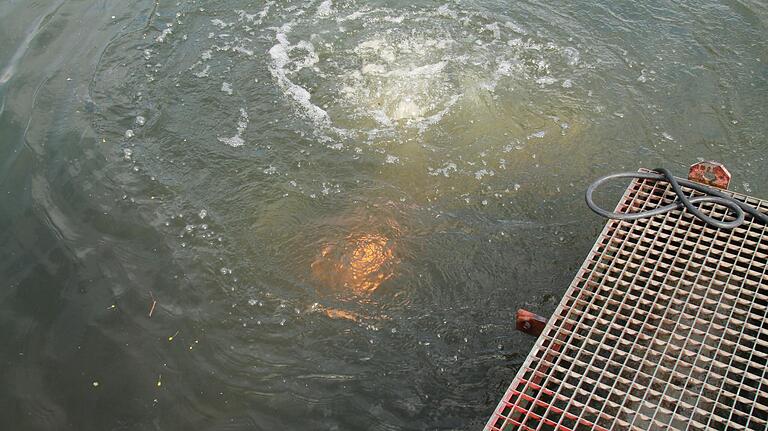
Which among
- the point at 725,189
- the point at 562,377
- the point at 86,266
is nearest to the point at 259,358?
the point at 86,266

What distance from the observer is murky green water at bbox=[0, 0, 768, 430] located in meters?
3.22

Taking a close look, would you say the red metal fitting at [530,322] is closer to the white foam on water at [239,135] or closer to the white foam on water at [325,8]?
the white foam on water at [239,135]

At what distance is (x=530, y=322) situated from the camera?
9.33ft

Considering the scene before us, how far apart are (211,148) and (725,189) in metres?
3.14

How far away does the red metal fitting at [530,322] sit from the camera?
2.81 m

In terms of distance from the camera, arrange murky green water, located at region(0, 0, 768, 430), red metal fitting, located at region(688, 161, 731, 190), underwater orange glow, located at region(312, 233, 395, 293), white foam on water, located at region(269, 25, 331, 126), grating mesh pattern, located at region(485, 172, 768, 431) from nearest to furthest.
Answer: grating mesh pattern, located at region(485, 172, 768, 431), red metal fitting, located at region(688, 161, 731, 190), murky green water, located at region(0, 0, 768, 430), underwater orange glow, located at region(312, 233, 395, 293), white foam on water, located at region(269, 25, 331, 126)

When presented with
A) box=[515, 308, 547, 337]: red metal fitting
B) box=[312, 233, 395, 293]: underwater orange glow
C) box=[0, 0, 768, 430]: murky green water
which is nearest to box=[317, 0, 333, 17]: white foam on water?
box=[0, 0, 768, 430]: murky green water

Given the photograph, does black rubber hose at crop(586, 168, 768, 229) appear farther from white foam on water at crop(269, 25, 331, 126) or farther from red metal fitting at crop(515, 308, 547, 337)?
white foam on water at crop(269, 25, 331, 126)

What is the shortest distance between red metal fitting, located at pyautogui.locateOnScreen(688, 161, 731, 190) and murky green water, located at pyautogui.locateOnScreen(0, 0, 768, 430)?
754 mm

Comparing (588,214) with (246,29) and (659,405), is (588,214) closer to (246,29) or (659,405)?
(659,405)

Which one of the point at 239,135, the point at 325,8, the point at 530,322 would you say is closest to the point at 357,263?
the point at 530,322

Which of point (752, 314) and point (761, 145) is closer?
point (752, 314)

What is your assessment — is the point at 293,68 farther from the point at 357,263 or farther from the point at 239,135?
the point at 357,263

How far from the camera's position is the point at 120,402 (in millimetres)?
3156
